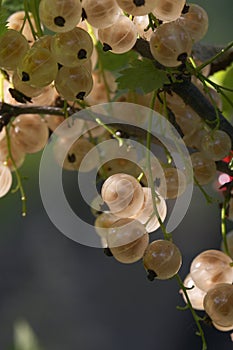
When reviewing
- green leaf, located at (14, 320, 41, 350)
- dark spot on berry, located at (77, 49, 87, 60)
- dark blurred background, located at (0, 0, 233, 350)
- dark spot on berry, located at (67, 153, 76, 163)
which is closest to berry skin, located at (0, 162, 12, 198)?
dark spot on berry, located at (67, 153, 76, 163)

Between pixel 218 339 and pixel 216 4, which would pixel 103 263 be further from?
pixel 216 4

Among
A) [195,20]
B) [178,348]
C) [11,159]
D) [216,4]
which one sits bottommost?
[178,348]

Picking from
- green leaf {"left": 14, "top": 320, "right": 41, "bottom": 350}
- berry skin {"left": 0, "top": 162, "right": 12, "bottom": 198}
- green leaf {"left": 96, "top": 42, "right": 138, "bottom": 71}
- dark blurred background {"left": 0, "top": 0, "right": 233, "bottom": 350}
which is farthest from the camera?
dark blurred background {"left": 0, "top": 0, "right": 233, "bottom": 350}

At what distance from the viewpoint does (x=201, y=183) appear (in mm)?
603

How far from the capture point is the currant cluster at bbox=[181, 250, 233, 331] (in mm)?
546

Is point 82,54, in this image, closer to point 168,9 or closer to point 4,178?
point 168,9

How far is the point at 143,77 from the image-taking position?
1.87ft

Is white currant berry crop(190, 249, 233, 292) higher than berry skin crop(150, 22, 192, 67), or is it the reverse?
berry skin crop(150, 22, 192, 67)

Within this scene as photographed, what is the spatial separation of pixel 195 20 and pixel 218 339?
2.56m

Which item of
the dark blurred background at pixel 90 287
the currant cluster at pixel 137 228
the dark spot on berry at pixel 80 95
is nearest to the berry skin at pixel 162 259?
the currant cluster at pixel 137 228

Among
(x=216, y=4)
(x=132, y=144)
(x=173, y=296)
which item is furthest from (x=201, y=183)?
(x=173, y=296)

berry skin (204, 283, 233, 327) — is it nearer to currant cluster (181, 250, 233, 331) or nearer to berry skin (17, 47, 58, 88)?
currant cluster (181, 250, 233, 331)

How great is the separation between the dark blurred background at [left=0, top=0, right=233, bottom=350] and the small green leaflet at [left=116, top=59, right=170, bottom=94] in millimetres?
2470

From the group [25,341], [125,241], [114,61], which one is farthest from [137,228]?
[25,341]
